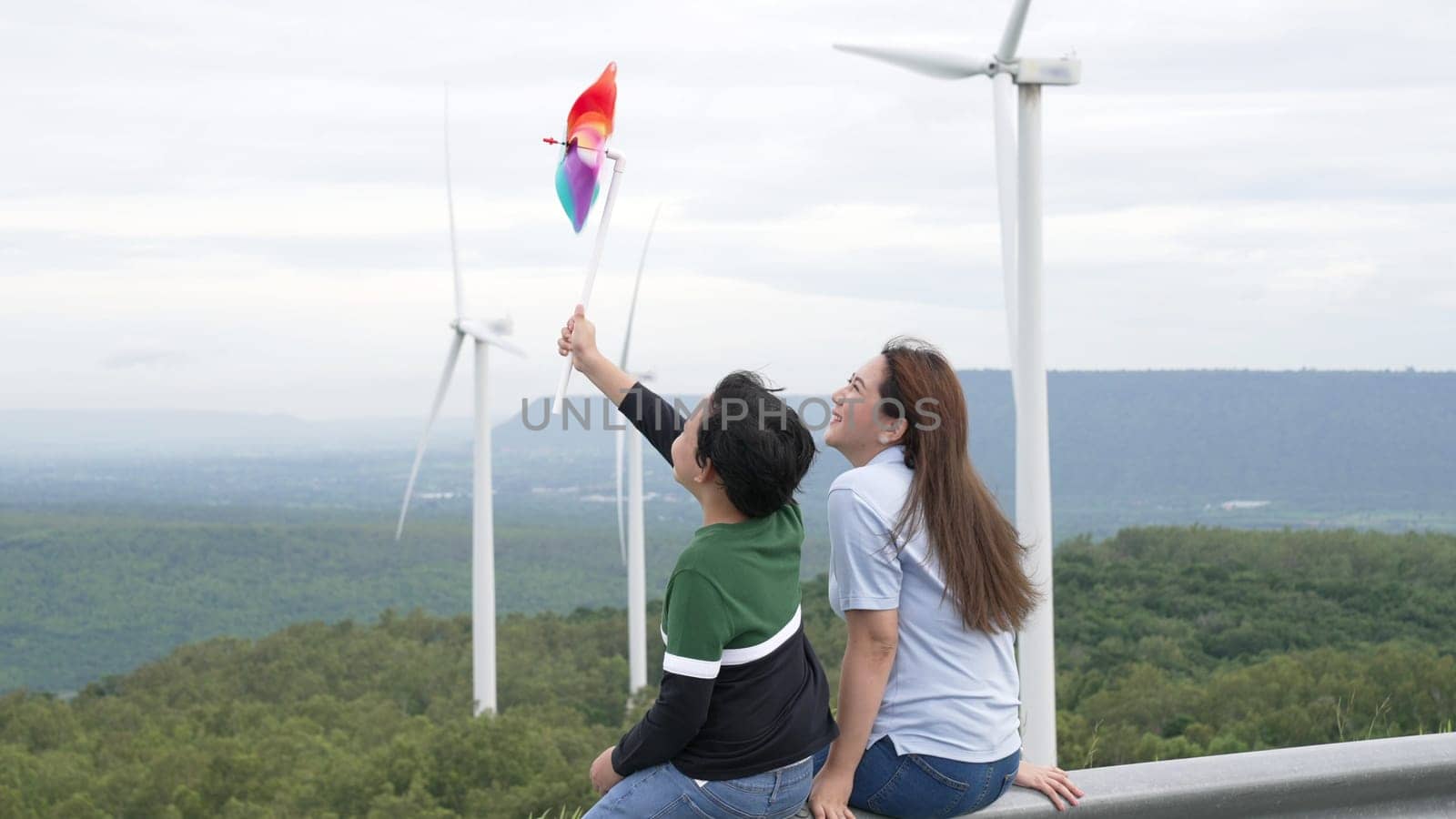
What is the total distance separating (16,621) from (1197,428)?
111 meters

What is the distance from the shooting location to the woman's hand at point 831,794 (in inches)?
148

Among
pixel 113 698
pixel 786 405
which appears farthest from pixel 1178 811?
pixel 113 698

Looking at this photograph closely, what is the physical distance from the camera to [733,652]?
3695 millimetres

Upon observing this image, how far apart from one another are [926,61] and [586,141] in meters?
12.3

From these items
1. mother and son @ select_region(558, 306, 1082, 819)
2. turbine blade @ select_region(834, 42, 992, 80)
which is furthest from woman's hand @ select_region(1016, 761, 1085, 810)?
turbine blade @ select_region(834, 42, 992, 80)

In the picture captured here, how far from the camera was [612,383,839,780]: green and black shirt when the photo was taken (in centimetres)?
360

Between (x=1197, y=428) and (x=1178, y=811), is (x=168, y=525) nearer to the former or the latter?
(x=1197, y=428)

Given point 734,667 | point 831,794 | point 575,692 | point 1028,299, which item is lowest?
point 575,692

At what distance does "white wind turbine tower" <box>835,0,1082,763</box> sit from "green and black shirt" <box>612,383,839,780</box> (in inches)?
386

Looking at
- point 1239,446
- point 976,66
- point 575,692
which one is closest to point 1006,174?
point 976,66

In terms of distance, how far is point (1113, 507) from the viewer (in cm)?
14238

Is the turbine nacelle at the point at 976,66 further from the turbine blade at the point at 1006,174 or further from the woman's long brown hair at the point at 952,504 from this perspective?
the woman's long brown hair at the point at 952,504

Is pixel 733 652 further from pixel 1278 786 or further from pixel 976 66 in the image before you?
pixel 976 66

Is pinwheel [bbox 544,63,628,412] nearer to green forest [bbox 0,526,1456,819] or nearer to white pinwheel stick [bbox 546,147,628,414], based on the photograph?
white pinwheel stick [bbox 546,147,628,414]
